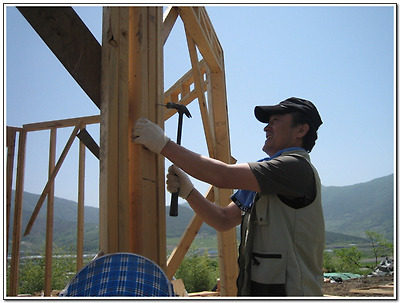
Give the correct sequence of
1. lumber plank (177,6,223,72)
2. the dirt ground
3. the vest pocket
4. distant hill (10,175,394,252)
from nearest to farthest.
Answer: the vest pocket, lumber plank (177,6,223,72), the dirt ground, distant hill (10,175,394,252)

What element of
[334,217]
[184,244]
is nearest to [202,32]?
[184,244]

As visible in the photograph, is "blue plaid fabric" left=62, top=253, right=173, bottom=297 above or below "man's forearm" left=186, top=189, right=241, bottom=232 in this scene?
below

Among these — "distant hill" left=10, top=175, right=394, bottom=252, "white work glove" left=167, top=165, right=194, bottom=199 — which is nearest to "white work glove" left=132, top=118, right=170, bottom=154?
"white work glove" left=167, top=165, right=194, bottom=199

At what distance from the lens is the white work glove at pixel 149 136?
1724 mm

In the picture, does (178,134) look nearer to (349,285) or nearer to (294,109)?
(294,109)

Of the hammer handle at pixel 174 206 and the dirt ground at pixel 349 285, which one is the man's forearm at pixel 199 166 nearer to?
the hammer handle at pixel 174 206

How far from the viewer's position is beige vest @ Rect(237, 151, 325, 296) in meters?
1.70

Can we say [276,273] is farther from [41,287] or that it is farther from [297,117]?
[41,287]

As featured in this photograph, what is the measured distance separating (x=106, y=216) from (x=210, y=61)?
2.79 meters

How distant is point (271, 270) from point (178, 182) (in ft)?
2.67

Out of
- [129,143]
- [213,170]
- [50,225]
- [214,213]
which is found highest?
[129,143]

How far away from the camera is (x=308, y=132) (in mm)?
2180

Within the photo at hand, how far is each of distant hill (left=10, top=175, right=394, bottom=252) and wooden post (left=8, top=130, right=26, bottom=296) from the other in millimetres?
38953

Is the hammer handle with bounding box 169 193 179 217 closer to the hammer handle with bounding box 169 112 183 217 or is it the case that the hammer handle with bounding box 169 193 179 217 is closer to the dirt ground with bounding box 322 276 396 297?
the hammer handle with bounding box 169 112 183 217
